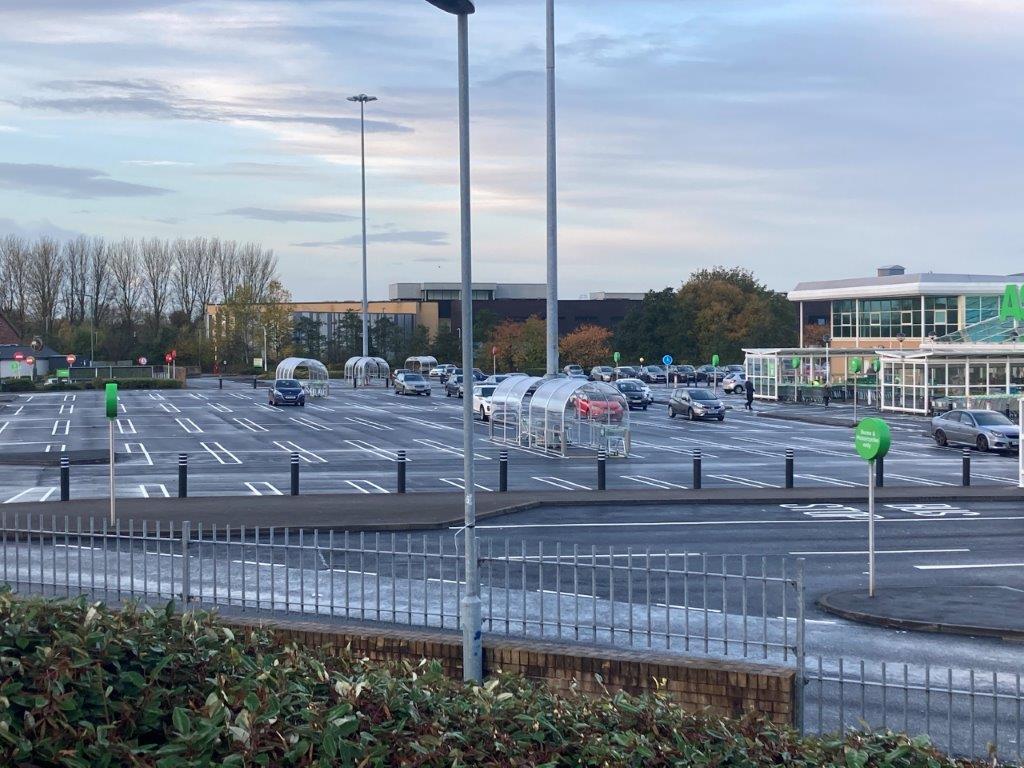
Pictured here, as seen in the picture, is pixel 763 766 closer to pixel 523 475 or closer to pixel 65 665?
pixel 65 665

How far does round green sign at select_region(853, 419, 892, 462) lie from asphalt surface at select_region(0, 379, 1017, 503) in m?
11.6

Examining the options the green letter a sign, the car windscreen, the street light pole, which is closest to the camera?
the street light pole

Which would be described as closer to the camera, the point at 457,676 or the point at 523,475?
the point at 457,676

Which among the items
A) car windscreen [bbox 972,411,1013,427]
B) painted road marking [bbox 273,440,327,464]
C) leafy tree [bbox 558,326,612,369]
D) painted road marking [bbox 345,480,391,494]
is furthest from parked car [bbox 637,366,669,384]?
painted road marking [bbox 345,480,391,494]

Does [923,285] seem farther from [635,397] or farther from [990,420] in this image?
[990,420]

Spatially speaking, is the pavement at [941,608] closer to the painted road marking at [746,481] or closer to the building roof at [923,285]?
the painted road marking at [746,481]

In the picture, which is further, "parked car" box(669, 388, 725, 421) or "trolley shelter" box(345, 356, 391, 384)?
"trolley shelter" box(345, 356, 391, 384)

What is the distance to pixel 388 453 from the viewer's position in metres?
37.5

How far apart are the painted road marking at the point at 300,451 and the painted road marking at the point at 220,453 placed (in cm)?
179

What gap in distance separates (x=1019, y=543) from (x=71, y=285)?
11837cm

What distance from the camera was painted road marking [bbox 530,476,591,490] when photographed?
92.2 ft

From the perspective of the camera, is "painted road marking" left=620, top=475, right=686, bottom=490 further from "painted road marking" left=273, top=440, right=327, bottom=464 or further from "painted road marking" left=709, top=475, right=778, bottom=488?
"painted road marking" left=273, top=440, right=327, bottom=464

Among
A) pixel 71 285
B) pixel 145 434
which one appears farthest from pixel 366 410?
pixel 71 285

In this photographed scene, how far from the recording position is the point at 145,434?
150ft
